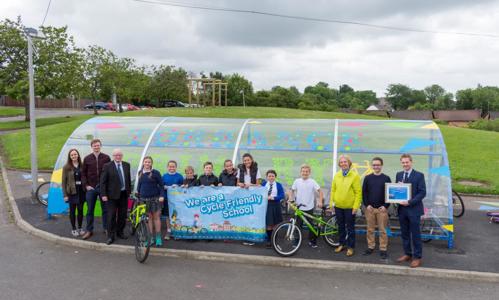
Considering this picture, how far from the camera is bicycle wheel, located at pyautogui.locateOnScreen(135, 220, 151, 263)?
7023 millimetres

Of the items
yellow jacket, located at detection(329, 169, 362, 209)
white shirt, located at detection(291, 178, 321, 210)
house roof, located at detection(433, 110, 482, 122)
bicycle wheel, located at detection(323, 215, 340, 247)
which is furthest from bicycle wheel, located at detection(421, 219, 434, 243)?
house roof, located at detection(433, 110, 482, 122)

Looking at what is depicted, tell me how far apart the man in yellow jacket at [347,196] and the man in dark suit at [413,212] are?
2.47 ft

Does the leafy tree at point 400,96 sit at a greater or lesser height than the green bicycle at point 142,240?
greater

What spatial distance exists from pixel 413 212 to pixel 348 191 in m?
1.12

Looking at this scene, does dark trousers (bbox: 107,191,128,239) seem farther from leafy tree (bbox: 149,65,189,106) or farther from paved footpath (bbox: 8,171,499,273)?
leafy tree (bbox: 149,65,189,106)

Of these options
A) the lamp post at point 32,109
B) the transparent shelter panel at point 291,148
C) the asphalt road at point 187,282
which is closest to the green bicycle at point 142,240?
the asphalt road at point 187,282

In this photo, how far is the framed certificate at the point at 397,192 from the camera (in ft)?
22.1

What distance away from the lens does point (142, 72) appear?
164ft

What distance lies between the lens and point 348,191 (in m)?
7.08

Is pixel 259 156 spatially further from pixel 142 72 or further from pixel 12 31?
pixel 142 72

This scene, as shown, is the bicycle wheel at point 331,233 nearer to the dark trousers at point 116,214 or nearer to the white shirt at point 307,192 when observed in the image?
the white shirt at point 307,192

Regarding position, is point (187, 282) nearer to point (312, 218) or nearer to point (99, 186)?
point (312, 218)

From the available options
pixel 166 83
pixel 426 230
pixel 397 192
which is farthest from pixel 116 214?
pixel 166 83

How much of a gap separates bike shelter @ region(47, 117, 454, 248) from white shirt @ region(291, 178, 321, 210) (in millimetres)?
1532
